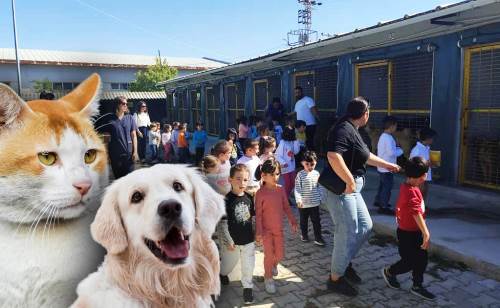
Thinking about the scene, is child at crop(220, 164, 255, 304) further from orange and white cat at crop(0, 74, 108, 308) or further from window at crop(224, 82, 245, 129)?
window at crop(224, 82, 245, 129)

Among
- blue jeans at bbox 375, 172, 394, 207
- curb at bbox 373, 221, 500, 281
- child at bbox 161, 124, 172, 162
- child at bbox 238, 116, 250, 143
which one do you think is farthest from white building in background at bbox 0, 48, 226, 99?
child at bbox 238, 116, 250, 143

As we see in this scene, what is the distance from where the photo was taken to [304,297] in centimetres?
382

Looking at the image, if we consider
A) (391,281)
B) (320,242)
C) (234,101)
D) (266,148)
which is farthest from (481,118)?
(234,101)

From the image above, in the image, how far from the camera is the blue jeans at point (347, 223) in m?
3.62

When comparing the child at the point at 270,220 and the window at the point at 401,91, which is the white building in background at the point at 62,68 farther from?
the window at the point at 401,91

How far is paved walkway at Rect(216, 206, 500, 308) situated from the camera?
145 inches

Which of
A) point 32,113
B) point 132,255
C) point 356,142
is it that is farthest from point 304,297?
point 32,113

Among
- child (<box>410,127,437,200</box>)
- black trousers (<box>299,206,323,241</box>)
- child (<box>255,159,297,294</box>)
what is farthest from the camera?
child (<box>410,127,437,200</box>)

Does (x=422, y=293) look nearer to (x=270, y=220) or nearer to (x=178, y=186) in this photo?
(x=270, y=220)

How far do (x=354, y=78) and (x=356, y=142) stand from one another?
237 inches

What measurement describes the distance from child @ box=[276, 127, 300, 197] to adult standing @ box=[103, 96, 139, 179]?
5.33 metres

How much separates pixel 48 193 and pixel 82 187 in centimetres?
6

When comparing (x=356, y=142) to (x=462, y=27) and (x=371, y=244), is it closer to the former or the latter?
(x=371, y=244)

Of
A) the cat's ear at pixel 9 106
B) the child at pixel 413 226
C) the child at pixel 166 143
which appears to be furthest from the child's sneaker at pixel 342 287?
the cat's ear at pixel 9 106
